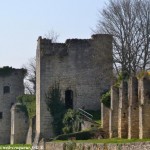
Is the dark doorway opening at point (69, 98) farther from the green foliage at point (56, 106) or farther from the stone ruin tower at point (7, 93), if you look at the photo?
the stone ruin tower at point (7, 93)

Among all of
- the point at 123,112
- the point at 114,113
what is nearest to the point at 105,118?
the point at 114,113

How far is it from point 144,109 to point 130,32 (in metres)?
15.0

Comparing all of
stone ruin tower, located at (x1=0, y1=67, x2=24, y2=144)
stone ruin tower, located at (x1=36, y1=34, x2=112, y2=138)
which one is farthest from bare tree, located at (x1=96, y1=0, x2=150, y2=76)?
stone ruin tower, located at (x1=0, y1=67, x2=24, y2=144)

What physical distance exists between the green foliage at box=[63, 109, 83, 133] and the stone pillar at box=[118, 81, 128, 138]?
28.5 feet

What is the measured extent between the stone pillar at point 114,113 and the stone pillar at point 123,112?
1.76 m

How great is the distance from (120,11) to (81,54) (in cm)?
444

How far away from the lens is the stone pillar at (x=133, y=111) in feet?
126

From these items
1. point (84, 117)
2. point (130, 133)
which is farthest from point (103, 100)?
point (130, 133)

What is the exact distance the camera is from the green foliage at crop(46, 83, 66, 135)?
173ft

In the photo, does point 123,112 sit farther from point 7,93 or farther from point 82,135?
point 7,93

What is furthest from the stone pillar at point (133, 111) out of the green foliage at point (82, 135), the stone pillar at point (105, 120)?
the stone pillar at point (105, 120)

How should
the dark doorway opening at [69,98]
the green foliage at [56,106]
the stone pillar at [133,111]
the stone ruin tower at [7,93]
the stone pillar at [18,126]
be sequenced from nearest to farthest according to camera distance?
1. the stone pillar at [133,111]
2. the green foliage at [56,106]
3. the dark doorway opening at [69,98]
4. the stone pillar at [18,126]
5. the stone ruin tower at [7,93]

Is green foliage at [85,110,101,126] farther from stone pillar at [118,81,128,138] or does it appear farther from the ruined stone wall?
stone pillar at [118,81,128,138]

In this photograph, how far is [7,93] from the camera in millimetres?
69188
